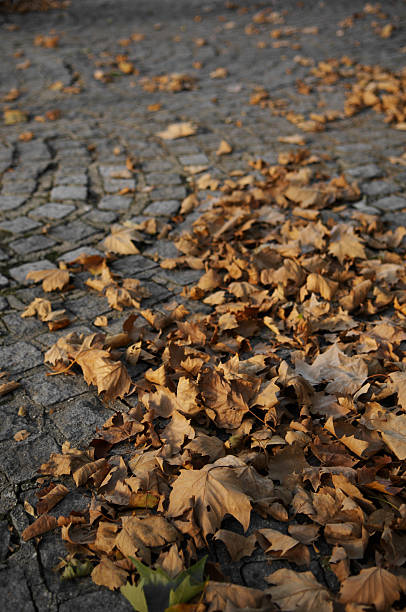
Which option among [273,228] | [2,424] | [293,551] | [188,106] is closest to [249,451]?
[293,551]

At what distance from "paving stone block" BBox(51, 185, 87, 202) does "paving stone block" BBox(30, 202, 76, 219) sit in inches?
4.2

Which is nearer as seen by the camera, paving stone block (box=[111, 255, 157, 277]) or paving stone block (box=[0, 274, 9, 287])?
paving stone block (box=[0, 274, 9, 287])

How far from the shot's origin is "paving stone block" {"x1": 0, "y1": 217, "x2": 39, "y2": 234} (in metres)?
3.45

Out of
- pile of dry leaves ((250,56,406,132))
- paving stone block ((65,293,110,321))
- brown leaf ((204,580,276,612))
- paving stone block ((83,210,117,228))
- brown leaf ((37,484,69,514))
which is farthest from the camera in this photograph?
pile of dry leaves ((250,56,406,132))

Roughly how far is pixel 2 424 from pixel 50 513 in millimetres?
494

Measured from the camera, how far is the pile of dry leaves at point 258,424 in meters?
1.46

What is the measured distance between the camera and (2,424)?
1962 millimetres

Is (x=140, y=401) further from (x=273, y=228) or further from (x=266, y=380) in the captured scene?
(x=273, y=228)

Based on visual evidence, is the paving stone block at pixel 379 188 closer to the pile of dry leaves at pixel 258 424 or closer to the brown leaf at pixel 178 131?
the pile of dry leaves at pixel 258 424

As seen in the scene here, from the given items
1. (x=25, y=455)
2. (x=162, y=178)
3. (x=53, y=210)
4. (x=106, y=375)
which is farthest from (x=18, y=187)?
(x=25, y=455)

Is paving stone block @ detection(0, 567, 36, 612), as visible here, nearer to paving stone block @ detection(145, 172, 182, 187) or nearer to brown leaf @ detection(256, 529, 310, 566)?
brown leaf @ detection(256, 529, 310, 566)

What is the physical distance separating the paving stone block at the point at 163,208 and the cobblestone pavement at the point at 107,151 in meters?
0.01

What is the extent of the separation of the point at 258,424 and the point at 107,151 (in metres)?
3.52

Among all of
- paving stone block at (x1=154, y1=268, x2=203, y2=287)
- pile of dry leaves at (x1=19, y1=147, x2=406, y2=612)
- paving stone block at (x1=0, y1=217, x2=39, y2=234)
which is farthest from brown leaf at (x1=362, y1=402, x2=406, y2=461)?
paving stone block at (x1=0, y1=217, x2=39, y2=234)
